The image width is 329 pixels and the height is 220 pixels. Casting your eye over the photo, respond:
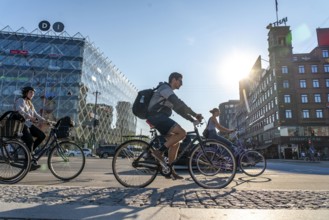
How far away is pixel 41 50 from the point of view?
2359 inches

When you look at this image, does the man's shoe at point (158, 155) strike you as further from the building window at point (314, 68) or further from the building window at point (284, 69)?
the building window at point (314, 68)

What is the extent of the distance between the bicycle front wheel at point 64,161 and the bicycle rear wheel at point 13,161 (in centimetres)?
54

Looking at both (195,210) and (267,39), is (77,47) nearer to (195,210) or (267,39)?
(267,39)

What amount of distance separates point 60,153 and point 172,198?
3268 millimetres

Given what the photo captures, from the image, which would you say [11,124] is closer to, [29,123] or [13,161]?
[29,123]

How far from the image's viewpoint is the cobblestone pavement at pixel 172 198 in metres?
3.37

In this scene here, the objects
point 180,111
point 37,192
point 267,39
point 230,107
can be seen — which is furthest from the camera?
point 230,107

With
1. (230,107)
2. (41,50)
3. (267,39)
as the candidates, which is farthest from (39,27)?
(230,107)

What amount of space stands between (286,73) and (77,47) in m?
43.7

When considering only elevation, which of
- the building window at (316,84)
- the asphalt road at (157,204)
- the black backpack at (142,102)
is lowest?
the asphalt road at (157,204)

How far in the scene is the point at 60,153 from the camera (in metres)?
6.07

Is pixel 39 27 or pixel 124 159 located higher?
pixel 39 27

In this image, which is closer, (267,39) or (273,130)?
(273,130)

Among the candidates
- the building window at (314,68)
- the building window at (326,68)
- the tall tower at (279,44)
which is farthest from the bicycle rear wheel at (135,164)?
the building window at (326,68)
